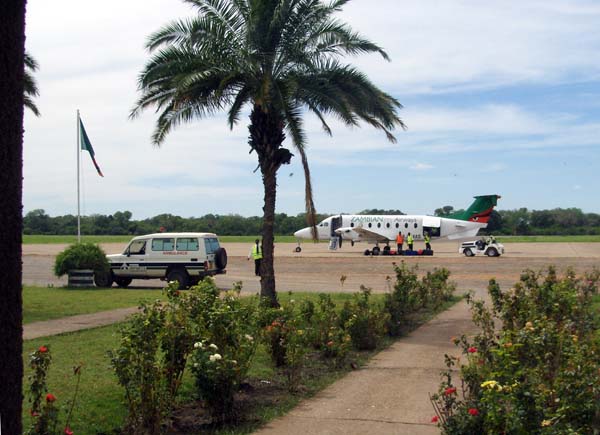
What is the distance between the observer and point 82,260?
82.6 feet

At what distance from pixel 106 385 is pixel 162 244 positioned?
16.8m

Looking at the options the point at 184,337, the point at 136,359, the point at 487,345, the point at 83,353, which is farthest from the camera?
the point at 83,353

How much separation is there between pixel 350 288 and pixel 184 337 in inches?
716

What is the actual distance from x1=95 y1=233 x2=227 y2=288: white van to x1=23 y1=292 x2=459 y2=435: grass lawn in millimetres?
11883

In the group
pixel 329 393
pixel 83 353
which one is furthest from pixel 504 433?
pixel 83 353

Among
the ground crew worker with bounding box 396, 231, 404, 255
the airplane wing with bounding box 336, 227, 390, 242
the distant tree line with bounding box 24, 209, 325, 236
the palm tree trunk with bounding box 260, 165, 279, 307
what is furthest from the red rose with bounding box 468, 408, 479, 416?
the distant tree line with bounding box 24, 209, 325, 236

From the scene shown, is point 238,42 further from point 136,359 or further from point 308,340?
point 136,359

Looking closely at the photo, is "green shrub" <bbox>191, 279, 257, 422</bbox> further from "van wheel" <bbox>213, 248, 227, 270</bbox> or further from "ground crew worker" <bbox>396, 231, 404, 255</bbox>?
"ground crew worker" <bbox>396, 231, 404, 255</bbox>

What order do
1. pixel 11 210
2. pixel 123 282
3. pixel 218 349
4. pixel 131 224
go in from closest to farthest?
pixel 11 210, pixel 218 349, pixel 123 282, pixel 131 224

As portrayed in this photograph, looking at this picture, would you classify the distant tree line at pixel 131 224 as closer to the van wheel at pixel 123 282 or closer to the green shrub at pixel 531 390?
the van wheel at pixel 123 282

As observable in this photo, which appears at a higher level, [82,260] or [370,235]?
[370,235]

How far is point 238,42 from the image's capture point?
15523mm

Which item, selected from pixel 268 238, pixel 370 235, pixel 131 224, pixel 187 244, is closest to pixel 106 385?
pixel 268 238

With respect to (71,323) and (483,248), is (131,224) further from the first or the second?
(71,323)
